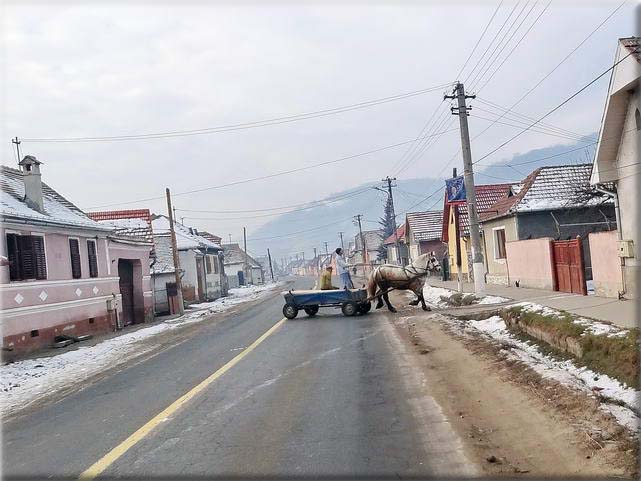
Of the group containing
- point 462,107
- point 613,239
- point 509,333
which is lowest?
point 509,333

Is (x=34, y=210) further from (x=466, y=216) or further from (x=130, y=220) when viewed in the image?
(x=466, y=216)

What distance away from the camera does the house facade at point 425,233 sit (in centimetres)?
4975

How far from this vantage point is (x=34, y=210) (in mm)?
19453

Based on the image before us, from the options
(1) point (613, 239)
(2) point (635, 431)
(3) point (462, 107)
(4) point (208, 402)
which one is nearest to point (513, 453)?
(2) point (635, 431)

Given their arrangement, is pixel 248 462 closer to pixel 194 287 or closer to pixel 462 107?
pixel 462 107

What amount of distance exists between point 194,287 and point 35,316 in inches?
1003

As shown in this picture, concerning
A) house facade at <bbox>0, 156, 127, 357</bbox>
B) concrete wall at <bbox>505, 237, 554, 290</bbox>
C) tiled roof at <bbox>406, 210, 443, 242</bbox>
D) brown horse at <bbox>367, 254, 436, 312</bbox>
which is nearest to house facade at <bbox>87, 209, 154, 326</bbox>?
house facade at <bbox>0, 156, 127, 357</bbox>

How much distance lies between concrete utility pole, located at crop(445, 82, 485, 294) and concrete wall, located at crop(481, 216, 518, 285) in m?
3.93

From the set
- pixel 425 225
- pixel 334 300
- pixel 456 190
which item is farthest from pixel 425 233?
pixel 334 300

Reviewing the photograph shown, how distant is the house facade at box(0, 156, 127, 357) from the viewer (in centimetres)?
1686

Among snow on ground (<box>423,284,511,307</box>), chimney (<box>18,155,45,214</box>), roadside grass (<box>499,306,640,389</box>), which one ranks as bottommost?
snow on ground (<box>423,284,511,307</box>)

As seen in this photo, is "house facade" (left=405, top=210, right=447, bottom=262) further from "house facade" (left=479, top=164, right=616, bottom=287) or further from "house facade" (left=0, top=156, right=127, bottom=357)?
"house facade" (left=0, top=156, right=127, bottom=357)

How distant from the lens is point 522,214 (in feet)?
76.3

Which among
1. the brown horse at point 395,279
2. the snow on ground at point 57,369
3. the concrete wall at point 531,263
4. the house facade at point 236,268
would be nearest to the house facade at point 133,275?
the snow on ground at point 57,369
